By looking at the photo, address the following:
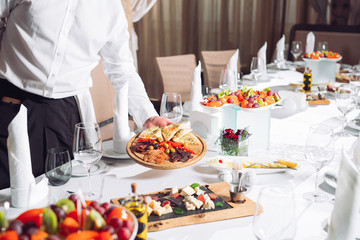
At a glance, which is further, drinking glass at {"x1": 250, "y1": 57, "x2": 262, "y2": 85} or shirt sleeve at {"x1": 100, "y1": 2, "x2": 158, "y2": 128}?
drinking glass at {"x1": 250, "y1": 57, "x2": 262, "y2": 85}

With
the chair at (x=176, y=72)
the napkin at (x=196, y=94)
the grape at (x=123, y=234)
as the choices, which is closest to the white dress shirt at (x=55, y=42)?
the napkin at (x=196, y=94)

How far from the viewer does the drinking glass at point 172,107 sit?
200 centimetres

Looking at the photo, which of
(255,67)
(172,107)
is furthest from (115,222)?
(255,67)

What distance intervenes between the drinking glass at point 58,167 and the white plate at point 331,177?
0.94 m

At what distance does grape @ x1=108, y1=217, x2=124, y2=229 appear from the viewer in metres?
0.91

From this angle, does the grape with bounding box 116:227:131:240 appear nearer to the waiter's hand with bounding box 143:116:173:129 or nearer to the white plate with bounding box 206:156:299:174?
the white plate with bounding box 206:156:299:174

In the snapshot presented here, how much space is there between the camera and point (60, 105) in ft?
6.54

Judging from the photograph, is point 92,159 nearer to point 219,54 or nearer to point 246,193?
point 246,193

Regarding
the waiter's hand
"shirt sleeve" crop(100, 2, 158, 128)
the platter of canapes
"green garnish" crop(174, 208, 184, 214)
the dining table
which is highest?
"shirt sleeve" crop(100, 2, 158, 128)

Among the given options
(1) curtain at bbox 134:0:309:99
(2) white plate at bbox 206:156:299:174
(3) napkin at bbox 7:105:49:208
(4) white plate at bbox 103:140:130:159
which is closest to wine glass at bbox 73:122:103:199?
(3) napkin at bbox 7:105:49:208

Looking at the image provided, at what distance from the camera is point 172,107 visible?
202 centimetres

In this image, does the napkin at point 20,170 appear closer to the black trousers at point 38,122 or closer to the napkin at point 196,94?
the black trousers at point 38,122

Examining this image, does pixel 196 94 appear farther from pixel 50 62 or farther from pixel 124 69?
pixel 50 62

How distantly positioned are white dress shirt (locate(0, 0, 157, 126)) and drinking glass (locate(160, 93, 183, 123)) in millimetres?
81
